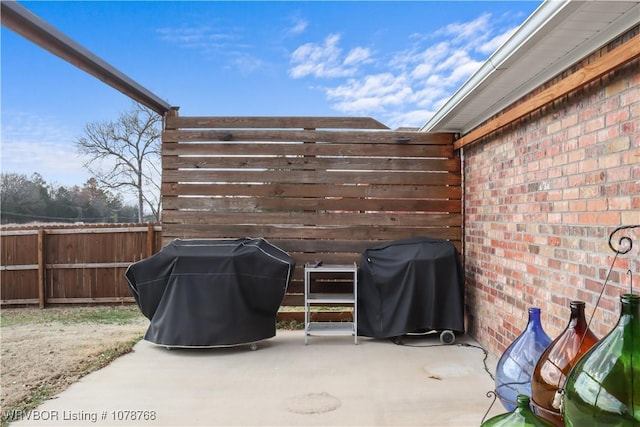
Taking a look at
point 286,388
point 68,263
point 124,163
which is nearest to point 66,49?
point 286,388

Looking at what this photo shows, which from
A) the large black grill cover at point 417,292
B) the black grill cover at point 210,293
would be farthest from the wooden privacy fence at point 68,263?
the large black grill cover at point 417,292

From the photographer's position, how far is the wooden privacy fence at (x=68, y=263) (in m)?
7.21

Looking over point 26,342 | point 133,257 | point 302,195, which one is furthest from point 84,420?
point 133,257

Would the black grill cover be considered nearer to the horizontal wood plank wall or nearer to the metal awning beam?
the horizontal wood plank wall

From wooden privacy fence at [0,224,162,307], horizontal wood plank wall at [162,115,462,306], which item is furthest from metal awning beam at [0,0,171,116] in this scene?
wooden privacy fence at [0,224,162,307]

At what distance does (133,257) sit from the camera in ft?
24.0

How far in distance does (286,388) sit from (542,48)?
2787 millimetres

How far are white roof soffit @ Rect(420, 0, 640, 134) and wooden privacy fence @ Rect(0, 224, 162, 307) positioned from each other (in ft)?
18.6

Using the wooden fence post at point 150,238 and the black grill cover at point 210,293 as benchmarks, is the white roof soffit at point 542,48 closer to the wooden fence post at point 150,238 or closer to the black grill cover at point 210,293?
the black grill cover at point 210,293

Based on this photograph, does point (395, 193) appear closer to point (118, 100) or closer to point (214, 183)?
point (214, 183)

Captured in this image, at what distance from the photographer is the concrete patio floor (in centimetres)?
272

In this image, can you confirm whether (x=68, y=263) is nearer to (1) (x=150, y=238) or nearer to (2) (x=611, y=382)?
(1) (x=150, y=238)

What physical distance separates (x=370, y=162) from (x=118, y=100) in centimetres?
609

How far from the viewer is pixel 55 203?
8.24 meters
